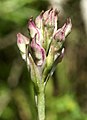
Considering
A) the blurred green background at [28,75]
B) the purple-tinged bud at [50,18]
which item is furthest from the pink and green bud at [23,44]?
the blurred green background at [28,75]

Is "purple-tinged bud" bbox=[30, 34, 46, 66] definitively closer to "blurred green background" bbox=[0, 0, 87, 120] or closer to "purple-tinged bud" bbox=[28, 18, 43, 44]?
"purple-tinged bud" bbox=[28, 18, 43, 44]

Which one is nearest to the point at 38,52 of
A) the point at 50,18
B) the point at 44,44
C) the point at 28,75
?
the point at 44,44

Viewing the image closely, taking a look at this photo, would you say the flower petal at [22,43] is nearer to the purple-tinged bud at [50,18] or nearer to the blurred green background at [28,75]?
the purple-tinged bud at [50,18]

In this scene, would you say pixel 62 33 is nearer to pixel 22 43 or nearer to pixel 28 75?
pixel 22 43

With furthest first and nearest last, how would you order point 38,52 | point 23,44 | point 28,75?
point 28,75
point 23,44
point 38,52

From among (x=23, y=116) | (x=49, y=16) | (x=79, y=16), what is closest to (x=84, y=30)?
(x=79, y=16)

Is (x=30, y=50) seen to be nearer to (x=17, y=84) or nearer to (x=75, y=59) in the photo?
(x=17, y=84)
